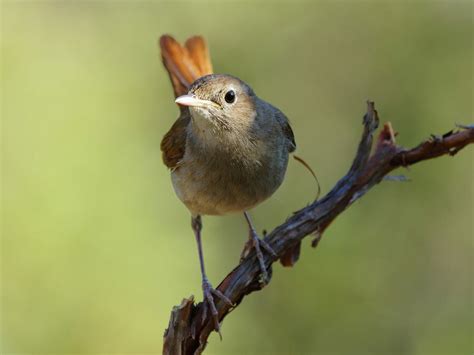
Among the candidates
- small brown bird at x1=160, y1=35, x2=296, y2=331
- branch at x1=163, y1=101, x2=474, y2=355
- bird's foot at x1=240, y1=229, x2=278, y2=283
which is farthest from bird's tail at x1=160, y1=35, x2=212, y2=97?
branch at x1=163, y1=101, x2=474, y2=355

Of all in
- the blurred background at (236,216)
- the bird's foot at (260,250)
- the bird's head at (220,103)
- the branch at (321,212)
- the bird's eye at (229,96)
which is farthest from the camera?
the blurred background at (236,216)

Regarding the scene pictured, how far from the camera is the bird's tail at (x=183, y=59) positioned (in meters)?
→ 4.63

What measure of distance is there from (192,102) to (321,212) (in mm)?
954

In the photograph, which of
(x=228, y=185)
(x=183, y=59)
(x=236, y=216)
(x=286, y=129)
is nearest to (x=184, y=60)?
(x=183, y=59)

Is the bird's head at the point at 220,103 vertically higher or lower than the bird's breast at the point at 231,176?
higher

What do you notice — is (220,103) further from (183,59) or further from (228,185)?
(183,59)

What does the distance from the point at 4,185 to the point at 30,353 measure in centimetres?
136

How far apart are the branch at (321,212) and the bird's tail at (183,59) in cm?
174

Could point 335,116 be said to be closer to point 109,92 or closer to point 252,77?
point 252,77

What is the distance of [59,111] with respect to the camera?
6008 mm

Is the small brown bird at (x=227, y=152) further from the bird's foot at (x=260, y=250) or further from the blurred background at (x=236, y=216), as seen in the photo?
the blurred background at (x=236, y=216)

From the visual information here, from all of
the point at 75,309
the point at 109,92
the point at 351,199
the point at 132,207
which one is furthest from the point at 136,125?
the point at 351,199

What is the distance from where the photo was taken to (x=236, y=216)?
5969mm

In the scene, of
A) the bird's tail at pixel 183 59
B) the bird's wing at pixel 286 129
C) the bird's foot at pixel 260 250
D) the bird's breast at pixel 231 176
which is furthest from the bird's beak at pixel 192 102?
the bird's tail at pixel 183 59
